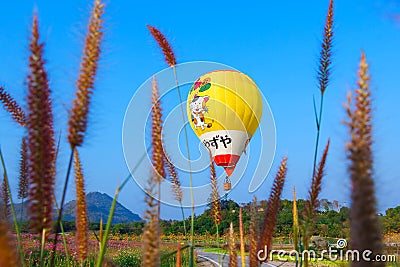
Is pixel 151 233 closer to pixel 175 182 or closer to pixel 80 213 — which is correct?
pixel 80 213

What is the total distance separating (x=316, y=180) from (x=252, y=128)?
19.9 metres

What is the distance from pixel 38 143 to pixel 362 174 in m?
1.04

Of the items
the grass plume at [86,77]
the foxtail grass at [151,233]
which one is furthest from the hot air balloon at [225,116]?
the foxtail grass at [151,233]

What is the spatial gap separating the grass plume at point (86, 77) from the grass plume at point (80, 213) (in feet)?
1.73

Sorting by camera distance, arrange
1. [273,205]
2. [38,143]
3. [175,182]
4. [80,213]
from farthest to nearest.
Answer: [175,182] < [273,205] < [80,213] < [38,143]

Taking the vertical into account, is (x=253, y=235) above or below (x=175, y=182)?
below

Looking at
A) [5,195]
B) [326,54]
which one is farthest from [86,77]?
[326,54]

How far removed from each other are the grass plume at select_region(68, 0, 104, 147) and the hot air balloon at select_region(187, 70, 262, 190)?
19758mm

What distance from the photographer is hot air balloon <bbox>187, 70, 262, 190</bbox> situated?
21766mm

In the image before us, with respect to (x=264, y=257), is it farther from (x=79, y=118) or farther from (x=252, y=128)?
(x=252, y=128)

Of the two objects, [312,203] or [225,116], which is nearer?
[312,203]

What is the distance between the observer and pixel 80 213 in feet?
7.20

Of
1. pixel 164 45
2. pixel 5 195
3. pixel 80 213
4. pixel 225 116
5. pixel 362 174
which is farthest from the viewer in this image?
pixel 225 116

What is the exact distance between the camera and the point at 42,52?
5.49ft
